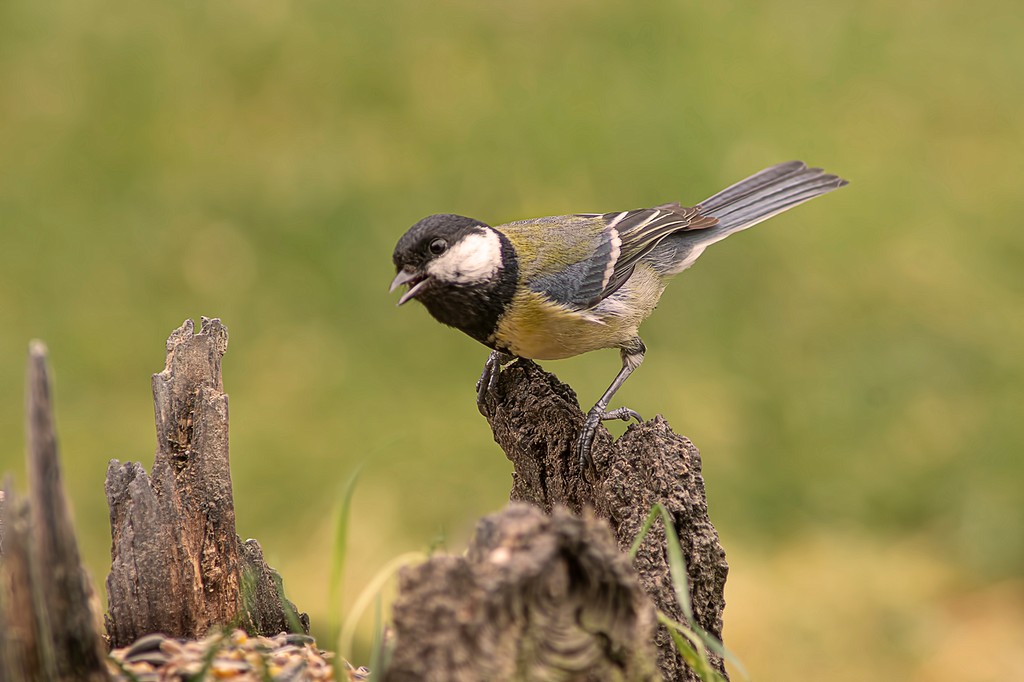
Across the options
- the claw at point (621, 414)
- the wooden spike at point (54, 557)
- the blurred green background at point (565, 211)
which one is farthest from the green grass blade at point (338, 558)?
the blurred green background at point (565, 211)

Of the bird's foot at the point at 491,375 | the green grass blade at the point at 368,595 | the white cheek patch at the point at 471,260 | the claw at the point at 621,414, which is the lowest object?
the green grass blade at the point at 368,595

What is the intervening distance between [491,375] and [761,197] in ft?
4.89

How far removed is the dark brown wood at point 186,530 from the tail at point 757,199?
84.2 inches

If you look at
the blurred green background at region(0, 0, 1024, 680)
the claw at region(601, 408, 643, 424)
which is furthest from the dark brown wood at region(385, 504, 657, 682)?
the blurred green background at region(0, 0, 1024, 680)

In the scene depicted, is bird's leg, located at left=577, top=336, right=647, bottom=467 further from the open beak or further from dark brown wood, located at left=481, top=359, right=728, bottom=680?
the open beak

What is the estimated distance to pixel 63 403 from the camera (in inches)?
221

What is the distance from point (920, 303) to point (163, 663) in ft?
16.3

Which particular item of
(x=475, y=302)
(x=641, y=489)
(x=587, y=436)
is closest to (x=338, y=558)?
(x=641, y=489)

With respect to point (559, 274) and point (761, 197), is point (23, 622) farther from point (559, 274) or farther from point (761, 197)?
point (761, 197)

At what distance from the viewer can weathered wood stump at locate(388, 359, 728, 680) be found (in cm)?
179

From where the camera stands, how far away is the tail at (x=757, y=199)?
4.28 metres

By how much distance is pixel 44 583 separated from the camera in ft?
6.20

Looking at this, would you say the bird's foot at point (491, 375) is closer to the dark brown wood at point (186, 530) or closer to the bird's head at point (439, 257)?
the bird's head at point (439, 257)

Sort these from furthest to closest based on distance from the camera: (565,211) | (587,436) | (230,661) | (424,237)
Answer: (565,211)
(424,237)
(587,436)
(230,661)
